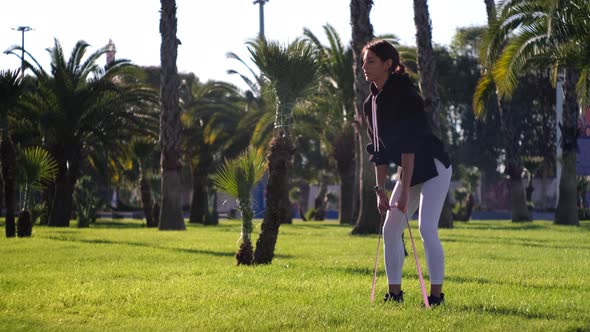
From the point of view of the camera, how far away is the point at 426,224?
798 centimetres

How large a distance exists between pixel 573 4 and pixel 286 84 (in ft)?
36.8

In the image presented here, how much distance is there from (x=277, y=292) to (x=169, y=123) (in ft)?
67.3

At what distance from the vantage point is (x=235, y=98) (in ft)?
159

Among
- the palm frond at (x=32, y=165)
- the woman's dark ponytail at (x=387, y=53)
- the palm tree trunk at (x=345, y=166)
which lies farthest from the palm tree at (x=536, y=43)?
the woman's dark ponytail at (x=387, y=53)

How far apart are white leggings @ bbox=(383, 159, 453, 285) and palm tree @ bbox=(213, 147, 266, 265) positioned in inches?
217

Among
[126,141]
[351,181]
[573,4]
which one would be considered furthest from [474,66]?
[573,4]

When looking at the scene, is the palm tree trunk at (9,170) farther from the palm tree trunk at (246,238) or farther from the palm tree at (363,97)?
the palm tree trunk at (246,238)

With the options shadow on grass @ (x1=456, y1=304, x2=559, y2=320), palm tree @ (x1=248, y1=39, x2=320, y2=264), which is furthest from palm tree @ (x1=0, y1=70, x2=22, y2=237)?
shadow on grass @ (x1=456, y1=304, x2=559, y2=320)

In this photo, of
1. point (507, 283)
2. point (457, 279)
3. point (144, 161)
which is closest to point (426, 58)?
point (144, 161)

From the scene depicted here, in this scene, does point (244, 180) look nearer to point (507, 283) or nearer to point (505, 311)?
point (507, 283)

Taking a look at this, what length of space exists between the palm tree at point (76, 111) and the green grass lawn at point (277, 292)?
17.4 metres

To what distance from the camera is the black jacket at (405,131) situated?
315 inches

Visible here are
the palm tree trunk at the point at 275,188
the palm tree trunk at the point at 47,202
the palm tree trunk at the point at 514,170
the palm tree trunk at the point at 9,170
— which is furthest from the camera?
the palm tree trunk at the point at 47,202

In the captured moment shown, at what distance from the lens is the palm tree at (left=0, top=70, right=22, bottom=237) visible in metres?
21.5
